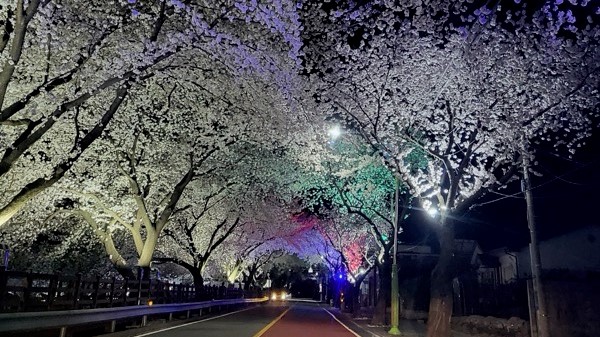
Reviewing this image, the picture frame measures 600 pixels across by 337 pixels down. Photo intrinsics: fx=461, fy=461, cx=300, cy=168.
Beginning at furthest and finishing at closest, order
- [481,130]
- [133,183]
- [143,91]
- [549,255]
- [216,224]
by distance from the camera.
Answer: [216,224] → [549,255] → [133,183] → [143,91] → [481,130]

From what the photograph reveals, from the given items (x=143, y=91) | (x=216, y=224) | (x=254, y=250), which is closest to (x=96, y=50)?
(x=143, y=91)

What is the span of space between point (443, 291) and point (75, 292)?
10239 mm

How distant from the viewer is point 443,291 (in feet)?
44.7

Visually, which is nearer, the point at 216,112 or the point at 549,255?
the point at 216,112

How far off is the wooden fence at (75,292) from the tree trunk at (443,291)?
981 centimetres

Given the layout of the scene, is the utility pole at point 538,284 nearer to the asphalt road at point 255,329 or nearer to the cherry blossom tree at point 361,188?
the cherry blossom tree at point 361,188

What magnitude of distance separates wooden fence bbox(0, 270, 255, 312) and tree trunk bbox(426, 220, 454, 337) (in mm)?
9813

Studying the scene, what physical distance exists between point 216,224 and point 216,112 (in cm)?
1930

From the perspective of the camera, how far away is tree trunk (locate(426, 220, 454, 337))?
13.4m

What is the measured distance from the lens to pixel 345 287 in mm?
39031

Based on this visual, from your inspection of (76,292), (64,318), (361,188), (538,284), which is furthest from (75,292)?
(361,188)

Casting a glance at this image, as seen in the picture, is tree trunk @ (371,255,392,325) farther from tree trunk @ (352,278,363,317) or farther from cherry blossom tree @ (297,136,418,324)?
tree trunk @ (352,278,363,317)

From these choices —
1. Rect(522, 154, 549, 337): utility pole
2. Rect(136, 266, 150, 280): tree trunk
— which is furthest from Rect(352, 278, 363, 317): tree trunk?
Rect(522, 154, 549, 337): utility pole

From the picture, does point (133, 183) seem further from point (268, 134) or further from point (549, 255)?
point (549, 255)
